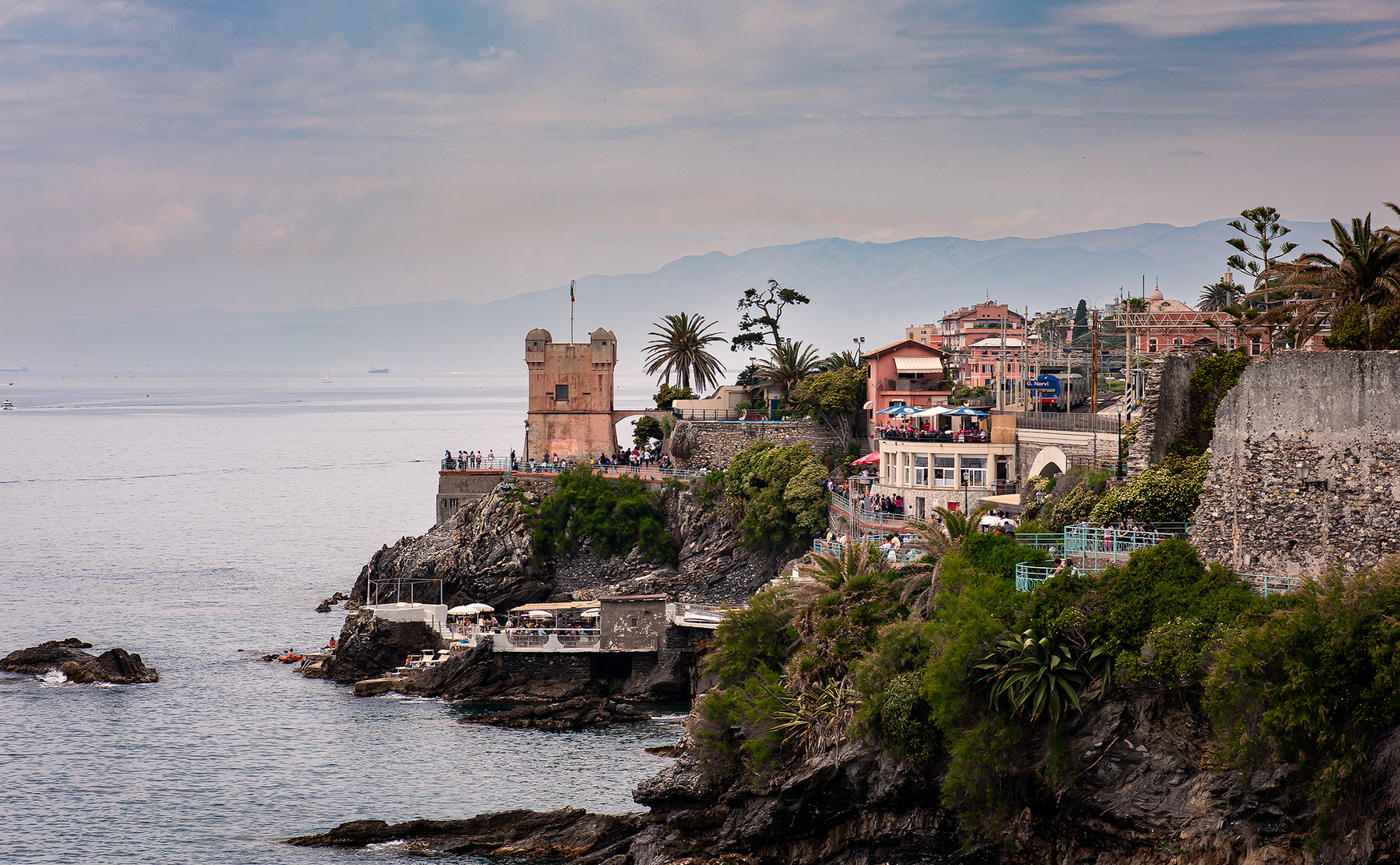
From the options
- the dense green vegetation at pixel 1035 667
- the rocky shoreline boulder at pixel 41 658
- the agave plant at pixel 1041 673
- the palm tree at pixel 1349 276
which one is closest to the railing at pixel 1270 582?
the dense green vegetation at pixel 1035 667

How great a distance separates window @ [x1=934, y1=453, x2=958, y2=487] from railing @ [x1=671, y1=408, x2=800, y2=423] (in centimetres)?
2478

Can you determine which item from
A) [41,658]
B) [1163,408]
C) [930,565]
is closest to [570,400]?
[41,658]

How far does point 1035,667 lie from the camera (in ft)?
93.9

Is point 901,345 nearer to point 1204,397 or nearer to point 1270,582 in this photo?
point 1204,397

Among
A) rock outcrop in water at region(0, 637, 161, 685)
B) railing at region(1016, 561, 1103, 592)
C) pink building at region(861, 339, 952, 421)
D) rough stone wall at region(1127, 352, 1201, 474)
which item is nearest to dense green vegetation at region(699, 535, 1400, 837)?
railing at region(1016, 561, 1103, 592)

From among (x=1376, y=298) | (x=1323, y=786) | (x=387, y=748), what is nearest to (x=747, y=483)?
(x=387, y=748)

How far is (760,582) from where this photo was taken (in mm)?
66125

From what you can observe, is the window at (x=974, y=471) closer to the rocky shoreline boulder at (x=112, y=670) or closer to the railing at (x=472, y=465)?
the railing at (x=472, y=465)

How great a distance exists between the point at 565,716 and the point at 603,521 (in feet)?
77.4

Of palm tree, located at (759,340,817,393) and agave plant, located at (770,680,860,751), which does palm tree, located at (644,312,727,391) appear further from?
agave plant, located at (770,680,860,751)

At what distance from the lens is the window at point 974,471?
5724cm

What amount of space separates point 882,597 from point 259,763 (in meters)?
24.3

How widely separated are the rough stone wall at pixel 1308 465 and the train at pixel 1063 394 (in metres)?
32.1

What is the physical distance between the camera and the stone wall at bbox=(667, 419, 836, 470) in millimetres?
79044
